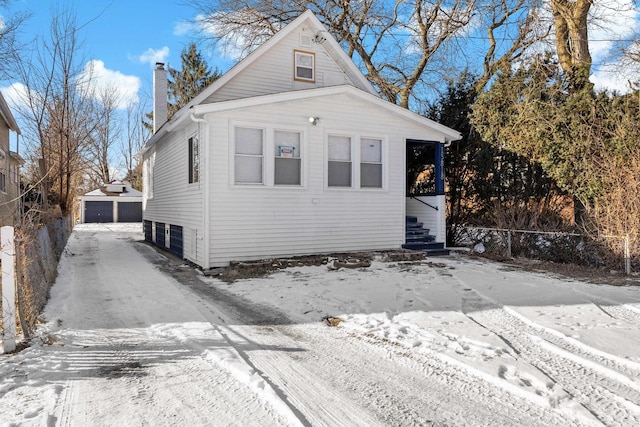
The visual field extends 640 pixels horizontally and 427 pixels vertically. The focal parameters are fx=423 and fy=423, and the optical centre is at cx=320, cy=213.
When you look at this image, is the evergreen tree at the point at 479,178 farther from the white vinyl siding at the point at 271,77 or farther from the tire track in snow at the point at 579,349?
the tire track in snow at the point at 579,349

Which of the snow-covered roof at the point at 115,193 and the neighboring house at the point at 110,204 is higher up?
the snow-covered roof at the point at 115,193

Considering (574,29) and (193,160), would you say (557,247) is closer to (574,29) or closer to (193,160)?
(574,29)

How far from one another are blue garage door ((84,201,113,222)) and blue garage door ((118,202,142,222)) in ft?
2.39

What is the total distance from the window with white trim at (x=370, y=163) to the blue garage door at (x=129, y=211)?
2880 centimetres

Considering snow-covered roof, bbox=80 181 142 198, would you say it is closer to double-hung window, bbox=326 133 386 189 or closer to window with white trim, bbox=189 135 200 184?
window with white trim, bbox=189 135 200 184

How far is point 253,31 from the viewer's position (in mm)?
19172

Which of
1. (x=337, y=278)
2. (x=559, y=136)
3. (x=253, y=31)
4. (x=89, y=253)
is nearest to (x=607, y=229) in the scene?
(x=559, y=136)

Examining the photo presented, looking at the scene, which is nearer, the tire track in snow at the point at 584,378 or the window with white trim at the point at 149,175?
the tire track in snow at the point at 584,378

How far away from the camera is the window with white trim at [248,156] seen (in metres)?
9.38

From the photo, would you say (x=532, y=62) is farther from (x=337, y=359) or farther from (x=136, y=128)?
(x=136, y=128)

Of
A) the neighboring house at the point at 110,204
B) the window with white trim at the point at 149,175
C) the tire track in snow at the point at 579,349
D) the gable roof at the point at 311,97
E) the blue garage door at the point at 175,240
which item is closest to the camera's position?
the tire track in snow at the point at 579,349

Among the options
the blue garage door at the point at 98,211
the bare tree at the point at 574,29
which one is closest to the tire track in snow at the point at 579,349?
the bare tree at the point at 574,29

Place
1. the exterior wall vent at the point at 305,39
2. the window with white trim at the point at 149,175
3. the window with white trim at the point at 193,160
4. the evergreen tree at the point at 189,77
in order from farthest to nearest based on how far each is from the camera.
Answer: the evergreen tree at the point at 189,77
the window with white trim at the point at 149,175
the exterior wall vent at the point at 305,39
the window with white trim at the point at 193,160

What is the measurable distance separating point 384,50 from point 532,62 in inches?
403
